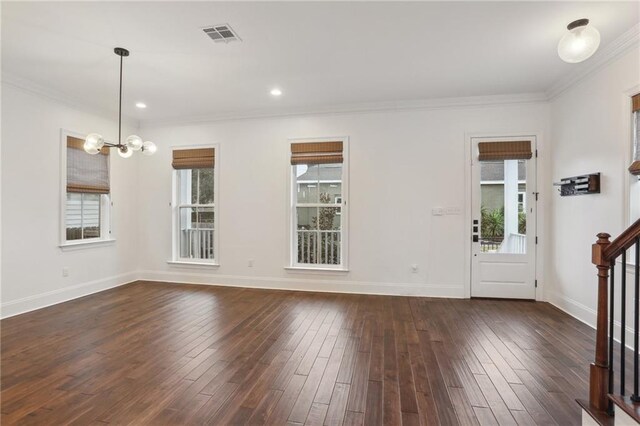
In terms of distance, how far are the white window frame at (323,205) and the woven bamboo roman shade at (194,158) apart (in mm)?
1404

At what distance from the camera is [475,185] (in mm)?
4457

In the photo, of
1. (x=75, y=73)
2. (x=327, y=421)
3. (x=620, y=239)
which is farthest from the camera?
(x=75, y=73)

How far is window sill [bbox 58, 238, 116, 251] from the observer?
4375 mm

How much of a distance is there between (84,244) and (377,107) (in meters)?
4.91

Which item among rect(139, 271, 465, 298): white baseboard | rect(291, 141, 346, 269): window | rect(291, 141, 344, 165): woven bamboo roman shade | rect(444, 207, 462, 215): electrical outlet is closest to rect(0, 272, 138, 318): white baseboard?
rect(139, 271, 465, 298): white baseboard

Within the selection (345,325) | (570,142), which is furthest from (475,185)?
(345,325)

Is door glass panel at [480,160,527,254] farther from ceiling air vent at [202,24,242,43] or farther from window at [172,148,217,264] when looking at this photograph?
window at [172,148,217,264]

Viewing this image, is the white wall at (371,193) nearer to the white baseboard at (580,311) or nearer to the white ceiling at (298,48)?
the white ceiling at (298,48)

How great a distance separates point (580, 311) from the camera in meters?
3.58

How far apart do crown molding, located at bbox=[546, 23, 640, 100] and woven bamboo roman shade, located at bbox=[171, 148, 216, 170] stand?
5114 millimetres

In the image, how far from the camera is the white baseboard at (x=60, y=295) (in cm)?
373

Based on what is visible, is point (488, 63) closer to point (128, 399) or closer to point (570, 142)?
point (570, 142)

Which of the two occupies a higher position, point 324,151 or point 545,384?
point 324,151

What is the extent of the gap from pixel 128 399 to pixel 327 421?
1.37m
